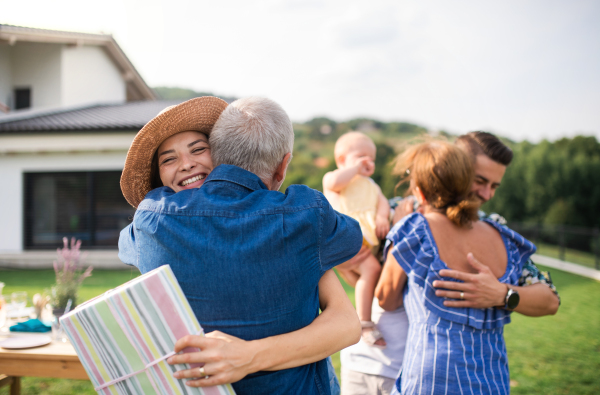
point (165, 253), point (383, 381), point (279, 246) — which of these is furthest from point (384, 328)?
point (165, 253)

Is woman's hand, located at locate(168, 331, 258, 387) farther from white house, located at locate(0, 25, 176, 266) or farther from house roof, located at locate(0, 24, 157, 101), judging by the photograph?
house roof, located at locate(0, 24, 157, 101)

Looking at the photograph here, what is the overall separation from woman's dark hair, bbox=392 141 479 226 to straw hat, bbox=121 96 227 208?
0.99m

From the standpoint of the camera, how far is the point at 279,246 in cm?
107

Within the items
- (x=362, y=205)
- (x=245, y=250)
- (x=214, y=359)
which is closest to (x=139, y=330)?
(x=214, y=359)

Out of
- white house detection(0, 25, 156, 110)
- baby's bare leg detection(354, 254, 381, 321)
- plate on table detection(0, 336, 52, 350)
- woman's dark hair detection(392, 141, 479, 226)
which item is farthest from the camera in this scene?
white house detection(0, 25, 156, 110)

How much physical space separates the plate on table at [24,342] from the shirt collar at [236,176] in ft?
6.96

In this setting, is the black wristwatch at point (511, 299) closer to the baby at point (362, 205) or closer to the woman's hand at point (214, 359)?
the baby at point (362, 205)

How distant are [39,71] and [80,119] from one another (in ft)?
19.8

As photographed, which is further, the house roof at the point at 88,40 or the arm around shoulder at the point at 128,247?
the house roof at the point at 88,40

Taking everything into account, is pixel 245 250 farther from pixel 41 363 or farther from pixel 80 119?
pixel 80 119

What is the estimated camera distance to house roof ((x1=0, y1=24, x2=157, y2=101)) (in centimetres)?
1432

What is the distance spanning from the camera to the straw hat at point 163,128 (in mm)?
1412

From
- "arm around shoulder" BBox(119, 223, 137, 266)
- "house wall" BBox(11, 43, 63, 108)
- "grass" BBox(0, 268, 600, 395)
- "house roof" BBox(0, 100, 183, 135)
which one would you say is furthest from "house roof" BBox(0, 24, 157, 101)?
"arm around shoulder" BBox(119, 223, 137, 266)

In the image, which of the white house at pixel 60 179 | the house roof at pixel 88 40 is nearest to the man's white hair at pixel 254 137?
the white house at pixel 60 179
